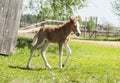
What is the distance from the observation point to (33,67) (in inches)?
543

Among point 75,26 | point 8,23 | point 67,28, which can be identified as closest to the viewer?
point 75,26

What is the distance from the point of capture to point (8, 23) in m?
17.4

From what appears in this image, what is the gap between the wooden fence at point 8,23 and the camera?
55.5ft

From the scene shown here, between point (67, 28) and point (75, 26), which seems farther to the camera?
point (67, 28)

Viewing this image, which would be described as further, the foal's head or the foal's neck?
the foal's neck

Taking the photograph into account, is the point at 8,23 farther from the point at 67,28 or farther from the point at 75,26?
the point at 75,26

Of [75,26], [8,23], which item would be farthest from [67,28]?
[8,23]

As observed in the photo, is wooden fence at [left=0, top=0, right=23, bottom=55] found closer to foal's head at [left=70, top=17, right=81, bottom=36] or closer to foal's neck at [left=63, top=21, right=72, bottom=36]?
foal's neck at [left=63, top=21, right=72, bottom=36]

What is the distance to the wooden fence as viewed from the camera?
1692 centimetres

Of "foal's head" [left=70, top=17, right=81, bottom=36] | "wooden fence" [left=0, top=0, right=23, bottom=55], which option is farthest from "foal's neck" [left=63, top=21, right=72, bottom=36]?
"wooden fence" [left=0, top=0, right=23, bottom=55]

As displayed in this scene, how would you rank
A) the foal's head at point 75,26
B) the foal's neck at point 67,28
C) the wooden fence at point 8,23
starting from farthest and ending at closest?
the wooden fence at point 8,23
the foal's neck at point 67,28
the foal's head at point 75,26

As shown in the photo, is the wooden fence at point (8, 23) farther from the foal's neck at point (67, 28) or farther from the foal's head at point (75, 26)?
the foal's head at point (75, 26)

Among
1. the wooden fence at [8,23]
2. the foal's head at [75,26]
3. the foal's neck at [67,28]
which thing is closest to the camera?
the foal's head at [75,26]

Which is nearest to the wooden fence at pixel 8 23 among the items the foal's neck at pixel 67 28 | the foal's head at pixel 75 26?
the foal's neck at pixel 67 28
